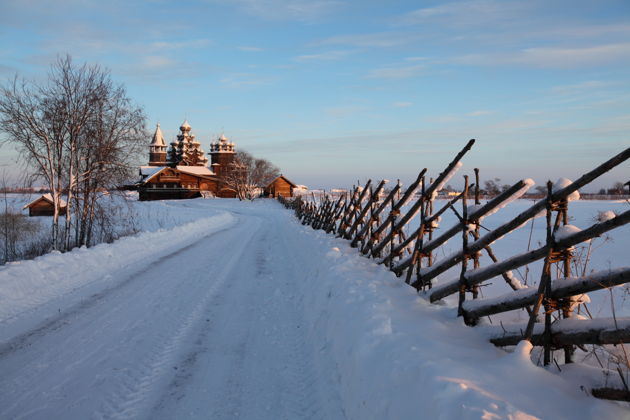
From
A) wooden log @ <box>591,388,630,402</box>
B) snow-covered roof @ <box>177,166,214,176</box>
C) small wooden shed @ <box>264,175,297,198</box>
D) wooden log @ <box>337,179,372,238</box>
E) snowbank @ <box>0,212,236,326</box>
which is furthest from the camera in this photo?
small wooden shed @ <box>264,175,297,198</box>

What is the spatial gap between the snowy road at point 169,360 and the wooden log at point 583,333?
1900 mm

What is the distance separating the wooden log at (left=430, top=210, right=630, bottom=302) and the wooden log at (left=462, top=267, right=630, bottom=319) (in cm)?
27

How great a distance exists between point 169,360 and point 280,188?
7480 cm

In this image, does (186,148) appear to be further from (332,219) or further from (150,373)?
(150,373)

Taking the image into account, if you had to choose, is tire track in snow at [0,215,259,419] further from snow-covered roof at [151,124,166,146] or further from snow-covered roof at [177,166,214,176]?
snow-covered roof at [151,124,166,146]

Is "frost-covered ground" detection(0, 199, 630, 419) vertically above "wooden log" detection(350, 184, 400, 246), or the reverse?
"wooden log" detection(350, 184, 400, 246)

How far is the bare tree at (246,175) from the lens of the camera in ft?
236

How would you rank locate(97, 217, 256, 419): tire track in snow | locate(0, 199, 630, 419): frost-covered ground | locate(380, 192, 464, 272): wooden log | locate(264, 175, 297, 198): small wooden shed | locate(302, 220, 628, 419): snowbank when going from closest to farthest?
Answer: locate(302, 220, 628, 419): snowbank, locate(0, 199, 630, 419): frost-covered ground, locate(97, 217, 256, 419): tire track in snow, locate(380, 192, 464, 272): wooden log, locate(264, 175, 297, 198): small wooden shed

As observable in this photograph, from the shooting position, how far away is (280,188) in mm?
78938

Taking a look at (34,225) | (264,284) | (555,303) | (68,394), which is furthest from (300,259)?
(34,225)

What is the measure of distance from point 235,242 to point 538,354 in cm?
1301

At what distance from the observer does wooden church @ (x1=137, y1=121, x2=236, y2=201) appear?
2753 inches

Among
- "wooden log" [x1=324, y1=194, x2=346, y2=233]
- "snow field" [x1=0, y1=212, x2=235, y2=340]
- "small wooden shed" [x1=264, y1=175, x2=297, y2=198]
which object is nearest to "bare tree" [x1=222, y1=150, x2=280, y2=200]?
"small wooden shed" [x1=264, y1=175, x2=297, y2=198]

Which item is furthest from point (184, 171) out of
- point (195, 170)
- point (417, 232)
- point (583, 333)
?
point (583, 333)
